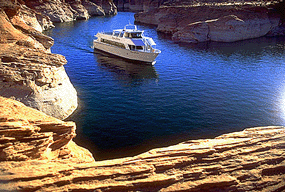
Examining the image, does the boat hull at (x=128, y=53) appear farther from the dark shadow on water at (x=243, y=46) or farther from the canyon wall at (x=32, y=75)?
the canyon wall at (x=32, y=75)

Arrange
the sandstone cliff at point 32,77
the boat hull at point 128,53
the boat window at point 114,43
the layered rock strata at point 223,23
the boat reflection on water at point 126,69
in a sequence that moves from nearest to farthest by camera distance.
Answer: the sandstone cliff at point 32,77 < the boat reflection on water at point 126,69 < the boat hull at point 128,53 < the boat window at point 114,43 < the layered rock strata at point 223,23

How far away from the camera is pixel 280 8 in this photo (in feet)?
233

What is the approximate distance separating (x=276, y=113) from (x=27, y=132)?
2413 centimetres

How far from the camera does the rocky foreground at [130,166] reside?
966 cm

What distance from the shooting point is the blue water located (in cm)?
2156

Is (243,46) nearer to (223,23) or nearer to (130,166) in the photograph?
(223,23)

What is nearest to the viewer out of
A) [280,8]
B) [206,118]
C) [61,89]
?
[61,89]

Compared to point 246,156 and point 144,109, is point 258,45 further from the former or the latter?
point 246,156

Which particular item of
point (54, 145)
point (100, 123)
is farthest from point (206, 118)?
point (54, 145)

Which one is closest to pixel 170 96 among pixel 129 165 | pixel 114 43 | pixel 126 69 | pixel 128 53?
pixel 126 69

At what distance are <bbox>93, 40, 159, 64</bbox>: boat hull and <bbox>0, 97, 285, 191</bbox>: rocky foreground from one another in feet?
100

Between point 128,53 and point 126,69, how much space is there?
5258mm

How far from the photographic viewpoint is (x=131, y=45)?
44.7 metres

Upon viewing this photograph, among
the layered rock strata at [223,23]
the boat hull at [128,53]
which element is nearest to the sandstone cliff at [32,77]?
the boat hull at [128,53]
